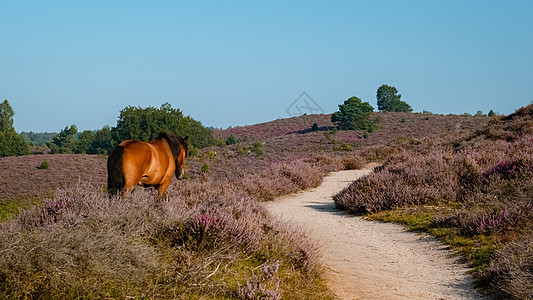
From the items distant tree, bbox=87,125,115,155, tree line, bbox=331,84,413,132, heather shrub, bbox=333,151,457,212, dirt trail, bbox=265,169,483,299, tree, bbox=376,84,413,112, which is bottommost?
dirt trail, bbox=265,169,483,299

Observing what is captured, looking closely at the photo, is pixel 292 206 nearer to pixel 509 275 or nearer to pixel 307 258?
pixel 307 258

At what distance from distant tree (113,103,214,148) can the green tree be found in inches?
738

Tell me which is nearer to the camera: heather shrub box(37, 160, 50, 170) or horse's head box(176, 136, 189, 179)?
horse's head box(176, 136, 189, 179)

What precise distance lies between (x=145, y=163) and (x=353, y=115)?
5679 cm

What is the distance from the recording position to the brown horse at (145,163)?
6.84m

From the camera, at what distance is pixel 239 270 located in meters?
5.20

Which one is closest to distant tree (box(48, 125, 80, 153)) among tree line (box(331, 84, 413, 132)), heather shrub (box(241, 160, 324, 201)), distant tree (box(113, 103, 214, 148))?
distant tree (box(113, 103, 214, 148))

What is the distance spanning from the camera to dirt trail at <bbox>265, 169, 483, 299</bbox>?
5.76 meters

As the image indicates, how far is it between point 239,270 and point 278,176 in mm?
12481

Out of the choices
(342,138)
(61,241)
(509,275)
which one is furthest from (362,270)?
(342,138)

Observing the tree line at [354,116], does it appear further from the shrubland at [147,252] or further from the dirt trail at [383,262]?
the shrubland at [147,252]

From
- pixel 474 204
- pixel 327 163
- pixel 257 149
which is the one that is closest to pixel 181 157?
pixel 474 204

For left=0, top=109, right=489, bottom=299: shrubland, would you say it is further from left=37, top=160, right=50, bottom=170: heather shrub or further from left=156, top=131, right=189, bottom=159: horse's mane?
left=37, top=160, right=50, bottom=170: heather shrub

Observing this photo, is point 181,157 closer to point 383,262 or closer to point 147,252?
point 383,262
